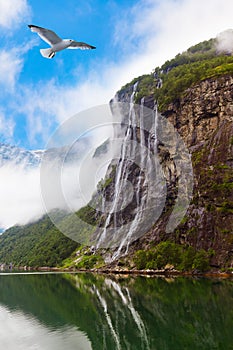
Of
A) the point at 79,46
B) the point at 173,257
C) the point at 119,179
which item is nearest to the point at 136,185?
the point at 119,179

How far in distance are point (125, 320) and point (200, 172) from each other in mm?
40716

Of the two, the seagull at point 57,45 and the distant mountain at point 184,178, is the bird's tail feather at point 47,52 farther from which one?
the distant mountain at point 184,178

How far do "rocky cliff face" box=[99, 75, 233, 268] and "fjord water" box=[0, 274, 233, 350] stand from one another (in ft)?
61.4

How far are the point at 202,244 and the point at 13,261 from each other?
10872 centimetres

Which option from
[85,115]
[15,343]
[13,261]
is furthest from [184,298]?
[13,261]

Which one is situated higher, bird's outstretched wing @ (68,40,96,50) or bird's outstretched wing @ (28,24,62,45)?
bird's outstretched wing @ (28,24,62,45)

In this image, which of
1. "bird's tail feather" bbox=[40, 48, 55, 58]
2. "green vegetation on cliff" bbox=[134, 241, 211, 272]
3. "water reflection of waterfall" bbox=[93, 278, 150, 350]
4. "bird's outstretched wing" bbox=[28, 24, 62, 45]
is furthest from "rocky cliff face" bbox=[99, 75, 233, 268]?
"bird's outstretched wing" bbox=[28, 24, 62, 45]

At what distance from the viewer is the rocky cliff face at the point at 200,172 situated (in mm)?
51406

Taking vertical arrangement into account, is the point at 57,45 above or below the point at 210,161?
below

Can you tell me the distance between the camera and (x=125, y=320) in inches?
883

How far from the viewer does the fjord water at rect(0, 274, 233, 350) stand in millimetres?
17578

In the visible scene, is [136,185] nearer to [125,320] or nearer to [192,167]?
[192,167]

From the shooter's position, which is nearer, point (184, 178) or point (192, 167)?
point (192, 167)

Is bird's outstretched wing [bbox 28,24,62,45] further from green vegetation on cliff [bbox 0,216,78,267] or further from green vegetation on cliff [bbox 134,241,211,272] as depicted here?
green vegetation on cliff [bbox 0,216,78,267]
